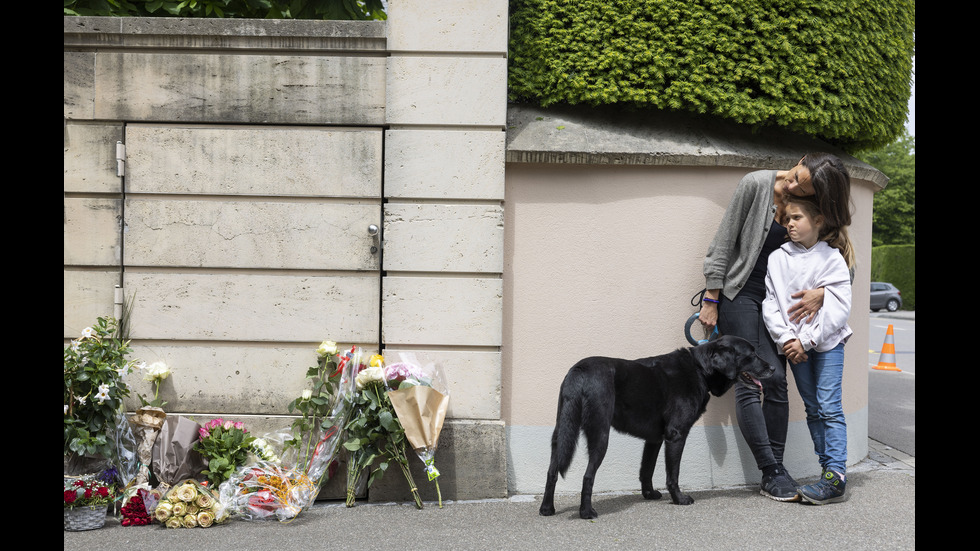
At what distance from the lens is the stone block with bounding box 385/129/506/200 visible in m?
4.59

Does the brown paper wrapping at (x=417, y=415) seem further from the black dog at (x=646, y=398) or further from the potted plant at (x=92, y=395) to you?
the potted plant at (x=92, y=395)

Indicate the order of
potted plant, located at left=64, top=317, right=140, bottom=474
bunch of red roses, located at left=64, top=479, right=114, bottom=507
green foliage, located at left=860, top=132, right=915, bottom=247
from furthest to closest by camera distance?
green foliage, located at left=860, top=132, right=915, bottom=247 < potted plant, located at left=64, top=317, right=140, bottom=474 < bunch of red roses, located at left=64, top=479, right=114, bottom=507

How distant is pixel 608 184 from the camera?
15.7ft

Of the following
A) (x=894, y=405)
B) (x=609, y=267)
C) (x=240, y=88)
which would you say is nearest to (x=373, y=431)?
(x=609, y=267)

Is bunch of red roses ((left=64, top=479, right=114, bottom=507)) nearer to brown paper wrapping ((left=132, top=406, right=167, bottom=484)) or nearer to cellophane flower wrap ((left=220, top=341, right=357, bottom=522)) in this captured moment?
brown paper wrapping ((left=132, top=406, right=167, bottom=484))

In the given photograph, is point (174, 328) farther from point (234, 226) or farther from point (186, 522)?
point (186, 522)

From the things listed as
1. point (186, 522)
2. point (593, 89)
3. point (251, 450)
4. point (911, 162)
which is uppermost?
point (911, 162)

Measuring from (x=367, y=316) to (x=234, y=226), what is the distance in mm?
1051

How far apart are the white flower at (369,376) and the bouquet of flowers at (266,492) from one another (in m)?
0.68

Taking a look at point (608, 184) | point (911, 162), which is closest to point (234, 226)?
point (608, 184)

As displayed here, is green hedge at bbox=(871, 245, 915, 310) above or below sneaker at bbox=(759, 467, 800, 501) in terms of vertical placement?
above

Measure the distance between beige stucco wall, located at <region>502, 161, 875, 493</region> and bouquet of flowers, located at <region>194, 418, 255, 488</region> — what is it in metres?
1.68

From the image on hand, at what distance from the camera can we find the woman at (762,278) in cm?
440

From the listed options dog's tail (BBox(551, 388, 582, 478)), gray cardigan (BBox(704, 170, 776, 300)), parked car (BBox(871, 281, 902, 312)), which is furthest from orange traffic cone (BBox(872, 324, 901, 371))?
parked car (BBox(871, 281, 902, 312))
